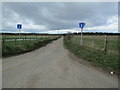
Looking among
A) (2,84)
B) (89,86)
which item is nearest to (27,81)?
(2,84)

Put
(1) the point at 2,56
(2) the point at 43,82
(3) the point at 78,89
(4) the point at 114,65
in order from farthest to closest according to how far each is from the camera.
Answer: (1) the point at 2,56
(4) the point at 114,65
(2) the point at 43,82
(3) the point at 78,89

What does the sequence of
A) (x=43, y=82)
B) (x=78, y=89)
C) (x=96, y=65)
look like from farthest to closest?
1. (x=96, y=65)
2. (x=43, y=82)
3. (x=78, y=89)

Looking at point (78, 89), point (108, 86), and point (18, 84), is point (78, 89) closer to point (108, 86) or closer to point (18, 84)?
point (108, 86)

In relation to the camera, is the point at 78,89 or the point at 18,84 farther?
the point at 18,84

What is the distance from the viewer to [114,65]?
5121mm

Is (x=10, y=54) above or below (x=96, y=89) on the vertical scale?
above

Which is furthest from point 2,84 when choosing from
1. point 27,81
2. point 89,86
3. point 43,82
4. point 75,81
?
point 89,86

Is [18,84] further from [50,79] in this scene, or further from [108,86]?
[108,86]

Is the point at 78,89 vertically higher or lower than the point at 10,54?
lower

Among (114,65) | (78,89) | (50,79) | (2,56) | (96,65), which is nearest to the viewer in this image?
(78,89)

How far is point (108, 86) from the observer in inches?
134

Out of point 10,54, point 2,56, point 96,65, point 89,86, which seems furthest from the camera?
point 10,54

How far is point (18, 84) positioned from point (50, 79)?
123 cm

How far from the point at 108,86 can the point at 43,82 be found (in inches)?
97.5
